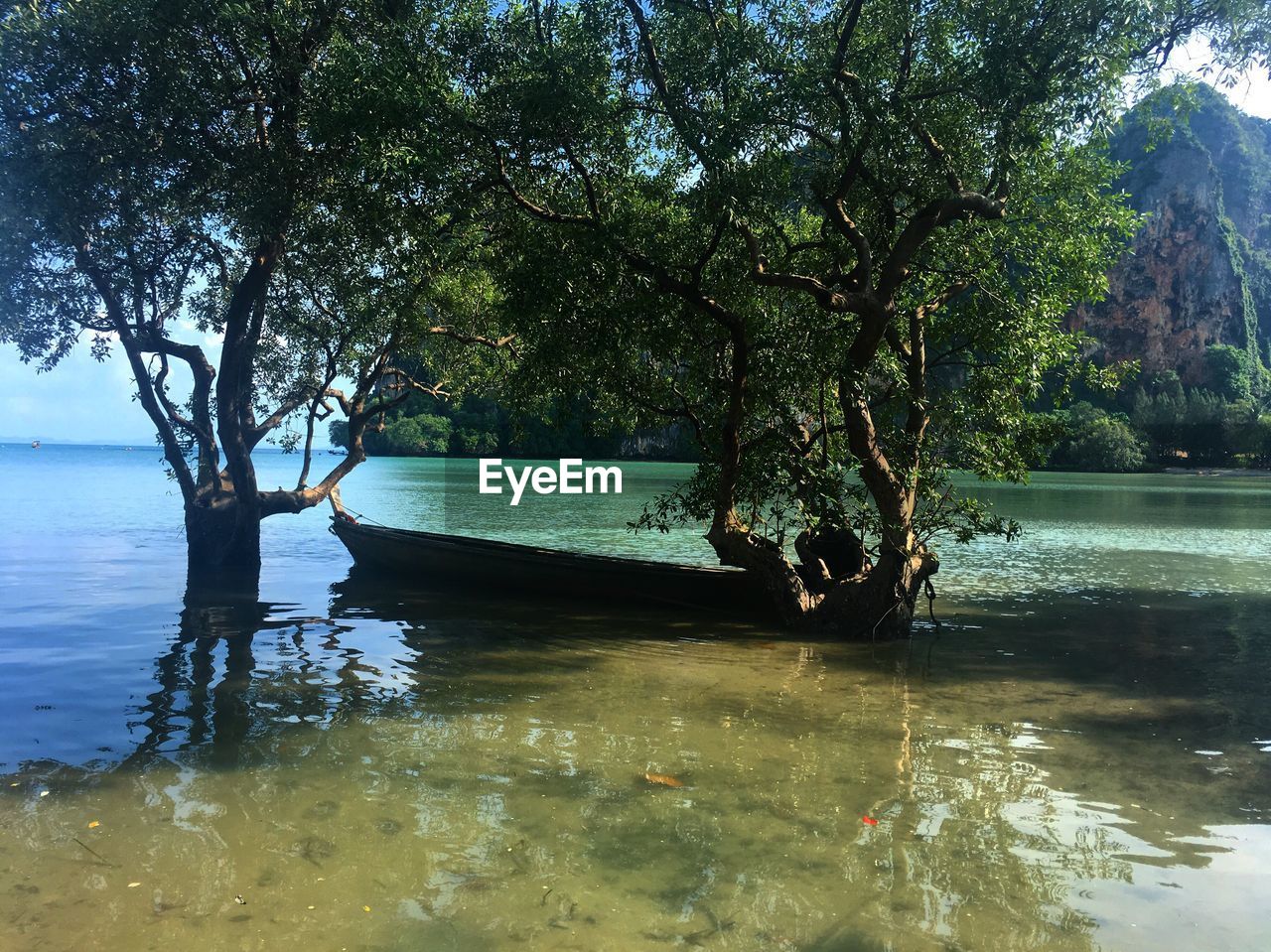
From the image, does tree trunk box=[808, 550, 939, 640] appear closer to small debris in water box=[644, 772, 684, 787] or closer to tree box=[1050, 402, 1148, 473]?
small debris in water box=[644, 772, 684, 787]

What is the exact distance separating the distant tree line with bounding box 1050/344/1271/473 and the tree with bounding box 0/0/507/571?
235 ft

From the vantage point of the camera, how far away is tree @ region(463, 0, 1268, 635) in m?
8.47

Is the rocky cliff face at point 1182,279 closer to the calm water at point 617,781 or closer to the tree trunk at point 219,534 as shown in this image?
the tree trunk at point 219,534

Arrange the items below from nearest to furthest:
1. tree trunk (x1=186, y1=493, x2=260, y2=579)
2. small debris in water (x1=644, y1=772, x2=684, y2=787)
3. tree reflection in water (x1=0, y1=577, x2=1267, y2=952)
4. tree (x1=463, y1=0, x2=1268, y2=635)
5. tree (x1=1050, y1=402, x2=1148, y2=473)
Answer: tree reflection in water (x1=0, y1=577, x2=1267, y2=952)
small debris in water (x1=644, y1=772, x2=684, y2=787)
tree (x1=463, y1=0, x2=1268, y2=635)
tree trunk (x1=186, y1=493, x2=260, y2=579)
tree (x1=1050, y1=402, x2=1148, y2=473)

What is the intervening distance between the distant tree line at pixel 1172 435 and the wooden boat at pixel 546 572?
69.6 metres

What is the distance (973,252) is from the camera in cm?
1095

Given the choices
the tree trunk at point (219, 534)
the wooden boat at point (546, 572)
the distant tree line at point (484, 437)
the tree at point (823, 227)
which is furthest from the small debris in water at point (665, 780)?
the distant tree line at point (484, 437)

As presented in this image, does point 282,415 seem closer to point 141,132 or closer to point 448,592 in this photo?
point 448,592

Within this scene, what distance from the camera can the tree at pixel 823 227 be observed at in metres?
8.47

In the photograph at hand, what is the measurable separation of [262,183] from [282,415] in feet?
18.0

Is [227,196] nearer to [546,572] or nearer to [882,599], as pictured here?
[546,572]

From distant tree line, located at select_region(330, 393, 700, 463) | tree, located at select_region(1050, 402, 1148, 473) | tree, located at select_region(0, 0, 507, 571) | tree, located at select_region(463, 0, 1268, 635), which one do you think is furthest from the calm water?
tree, located at select_region(1050, 402, 1148, 473)

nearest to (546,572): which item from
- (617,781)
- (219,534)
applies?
(219,534)

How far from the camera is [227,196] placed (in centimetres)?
1187
